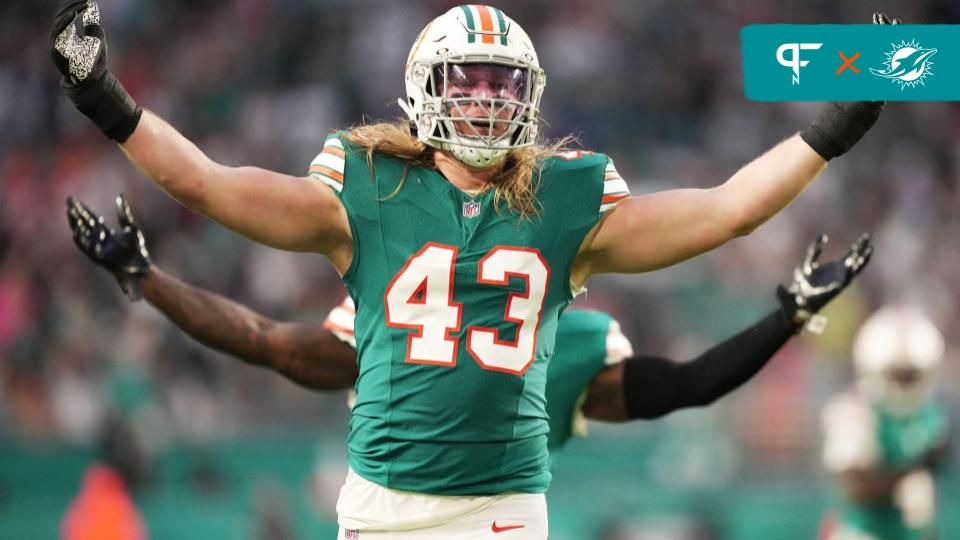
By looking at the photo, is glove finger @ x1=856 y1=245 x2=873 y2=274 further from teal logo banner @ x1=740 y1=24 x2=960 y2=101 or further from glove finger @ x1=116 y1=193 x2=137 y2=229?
glove finger @ x1=116 y1=193 x2=137 y2=229

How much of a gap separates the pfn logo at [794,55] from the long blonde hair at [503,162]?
1.79 feet

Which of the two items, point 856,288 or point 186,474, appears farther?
point 856,288

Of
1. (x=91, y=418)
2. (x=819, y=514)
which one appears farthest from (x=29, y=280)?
(x=819, y=514)

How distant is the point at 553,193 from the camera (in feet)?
10.6

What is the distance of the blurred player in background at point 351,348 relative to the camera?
448 cm

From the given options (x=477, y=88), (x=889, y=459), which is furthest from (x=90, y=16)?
(x=889, y=459)

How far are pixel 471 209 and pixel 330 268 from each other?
488cm

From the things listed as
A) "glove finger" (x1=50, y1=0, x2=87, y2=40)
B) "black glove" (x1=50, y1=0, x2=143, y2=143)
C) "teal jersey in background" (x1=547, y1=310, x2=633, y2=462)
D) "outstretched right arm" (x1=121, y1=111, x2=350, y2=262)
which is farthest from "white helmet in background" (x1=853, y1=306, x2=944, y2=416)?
"glove finger" (x1=50, y1=0, x2=87, y2=40)

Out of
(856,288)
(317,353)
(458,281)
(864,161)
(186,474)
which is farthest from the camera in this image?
(864,161)

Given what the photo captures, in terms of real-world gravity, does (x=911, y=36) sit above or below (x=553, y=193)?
above

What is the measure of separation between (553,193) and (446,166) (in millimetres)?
260

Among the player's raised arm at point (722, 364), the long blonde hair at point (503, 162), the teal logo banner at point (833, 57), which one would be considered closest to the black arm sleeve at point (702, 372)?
the player's raised arm at point (722, 364)

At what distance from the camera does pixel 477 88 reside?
3.25 meters

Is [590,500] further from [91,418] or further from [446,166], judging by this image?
[446,166]
